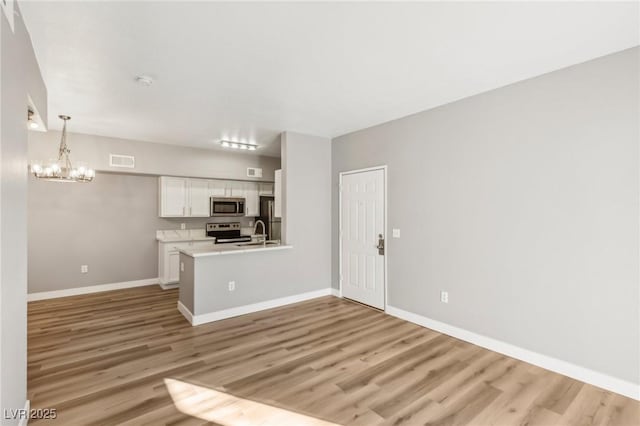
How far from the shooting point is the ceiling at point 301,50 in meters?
1.92

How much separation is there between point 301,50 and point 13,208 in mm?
2166

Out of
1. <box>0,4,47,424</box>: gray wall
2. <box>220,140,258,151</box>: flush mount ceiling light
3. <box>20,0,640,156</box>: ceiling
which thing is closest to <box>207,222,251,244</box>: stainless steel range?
<box>220,140,258,151</box>: flush mount ceiling light

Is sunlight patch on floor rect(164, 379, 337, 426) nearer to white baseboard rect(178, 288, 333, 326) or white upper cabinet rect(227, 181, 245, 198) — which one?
white baseboard rect(178, 288, 333, 326)

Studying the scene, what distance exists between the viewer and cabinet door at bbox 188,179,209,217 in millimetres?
6047

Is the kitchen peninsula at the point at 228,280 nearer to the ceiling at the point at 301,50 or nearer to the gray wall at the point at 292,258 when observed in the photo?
the gray wall at the point at 292,258

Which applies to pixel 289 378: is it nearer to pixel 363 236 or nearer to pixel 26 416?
pixel 26 416

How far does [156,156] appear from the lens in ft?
17.7

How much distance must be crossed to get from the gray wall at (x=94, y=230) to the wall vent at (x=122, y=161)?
0.63m

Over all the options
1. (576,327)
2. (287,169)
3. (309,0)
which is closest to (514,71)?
(309,0)

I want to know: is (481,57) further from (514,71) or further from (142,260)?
(142,260)

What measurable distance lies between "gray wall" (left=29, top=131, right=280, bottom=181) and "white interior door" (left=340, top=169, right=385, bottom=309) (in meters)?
2.55

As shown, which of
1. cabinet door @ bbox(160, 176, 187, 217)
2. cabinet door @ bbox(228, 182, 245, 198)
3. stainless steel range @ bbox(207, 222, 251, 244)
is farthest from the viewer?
cabinet door @ bbox(228, 182, 245, 198)

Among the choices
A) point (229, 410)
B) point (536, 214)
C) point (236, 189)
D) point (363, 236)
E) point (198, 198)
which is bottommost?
point (229, 410)

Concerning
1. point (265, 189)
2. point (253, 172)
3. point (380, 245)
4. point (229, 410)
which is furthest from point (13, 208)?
point (265, 189)
